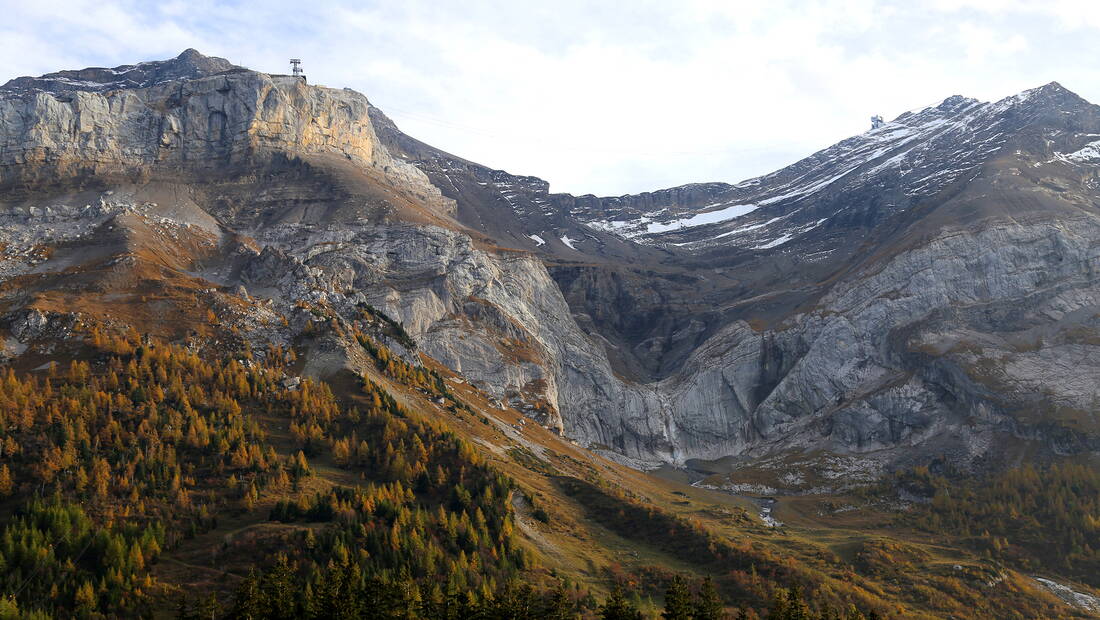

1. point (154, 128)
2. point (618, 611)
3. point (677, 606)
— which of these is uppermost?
point (154, 128)

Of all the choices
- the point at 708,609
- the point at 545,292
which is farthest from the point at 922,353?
the point at 708,609

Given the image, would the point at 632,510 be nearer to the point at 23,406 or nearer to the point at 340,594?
the point at 340,594

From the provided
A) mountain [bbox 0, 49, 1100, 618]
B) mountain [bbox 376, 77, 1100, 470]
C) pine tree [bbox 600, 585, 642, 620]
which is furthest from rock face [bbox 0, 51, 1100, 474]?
pine tree [bbox 600, 585, 642, 620]

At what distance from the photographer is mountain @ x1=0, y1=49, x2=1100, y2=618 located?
78.0 meters

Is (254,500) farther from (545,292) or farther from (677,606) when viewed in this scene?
(545,292)

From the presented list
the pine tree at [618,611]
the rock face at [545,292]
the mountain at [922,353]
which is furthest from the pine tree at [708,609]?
the mountain at [922,353]

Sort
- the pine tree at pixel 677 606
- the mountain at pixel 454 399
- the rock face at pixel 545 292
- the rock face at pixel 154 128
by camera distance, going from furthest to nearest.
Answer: the rock face at pixel 154 128, the rock face at pixel 545 292, the mountain at pixel 454 399, the pine tree at pixel 677 606

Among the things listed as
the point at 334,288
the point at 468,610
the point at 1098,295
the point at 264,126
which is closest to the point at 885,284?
the point at 1098,295

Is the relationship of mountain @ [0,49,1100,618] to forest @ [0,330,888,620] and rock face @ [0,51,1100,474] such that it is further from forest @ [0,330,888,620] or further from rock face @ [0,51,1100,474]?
rock face @ [0,51,1100,474]

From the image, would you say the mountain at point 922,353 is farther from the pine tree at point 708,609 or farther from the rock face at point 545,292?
the pine tree at point 708,609

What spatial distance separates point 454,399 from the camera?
127m

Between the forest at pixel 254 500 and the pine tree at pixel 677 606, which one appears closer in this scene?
the pine tree at pixel 677 606

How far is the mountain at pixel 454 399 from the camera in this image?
7800cm

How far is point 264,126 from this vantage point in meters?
190
